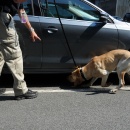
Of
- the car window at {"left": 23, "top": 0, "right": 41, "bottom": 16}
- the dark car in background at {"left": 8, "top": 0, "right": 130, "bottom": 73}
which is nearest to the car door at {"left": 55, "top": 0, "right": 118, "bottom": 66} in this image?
the dark car in background at {"left": 8, "top": 0, "right": 130, "bottom": 73}

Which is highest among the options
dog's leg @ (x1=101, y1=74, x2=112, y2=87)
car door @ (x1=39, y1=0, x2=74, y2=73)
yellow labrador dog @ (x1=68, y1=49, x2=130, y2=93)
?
car door @ (x1=39, y1=0, x2=74, y2=73)

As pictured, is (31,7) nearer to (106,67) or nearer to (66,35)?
(66,35)

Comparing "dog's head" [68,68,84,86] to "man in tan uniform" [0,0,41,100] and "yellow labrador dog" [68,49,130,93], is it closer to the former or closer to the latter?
"yellow labrador dog" [68,49,130,93]

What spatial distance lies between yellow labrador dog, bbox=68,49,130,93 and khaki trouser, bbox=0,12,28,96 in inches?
45.6

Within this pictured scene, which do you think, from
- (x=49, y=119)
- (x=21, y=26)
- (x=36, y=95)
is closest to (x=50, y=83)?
(x=36, y=95)

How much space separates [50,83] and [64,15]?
4.26 feet

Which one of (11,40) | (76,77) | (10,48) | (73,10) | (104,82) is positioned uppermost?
(73,10)

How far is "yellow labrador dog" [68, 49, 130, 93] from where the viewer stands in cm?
498

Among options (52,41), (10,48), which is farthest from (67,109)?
(52,41)

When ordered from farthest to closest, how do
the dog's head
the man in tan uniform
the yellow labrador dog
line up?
the dog's head < the yellow labrador dog < the man in tan uniform

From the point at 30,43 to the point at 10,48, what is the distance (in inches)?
25.8

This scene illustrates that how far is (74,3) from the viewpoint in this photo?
5.16 meters

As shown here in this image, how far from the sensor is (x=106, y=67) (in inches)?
202

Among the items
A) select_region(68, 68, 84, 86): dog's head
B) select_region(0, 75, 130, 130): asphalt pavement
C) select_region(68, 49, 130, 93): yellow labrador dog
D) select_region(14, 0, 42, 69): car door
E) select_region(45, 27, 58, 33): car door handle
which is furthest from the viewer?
select_region(68, 68, 84, 86): dog's head
